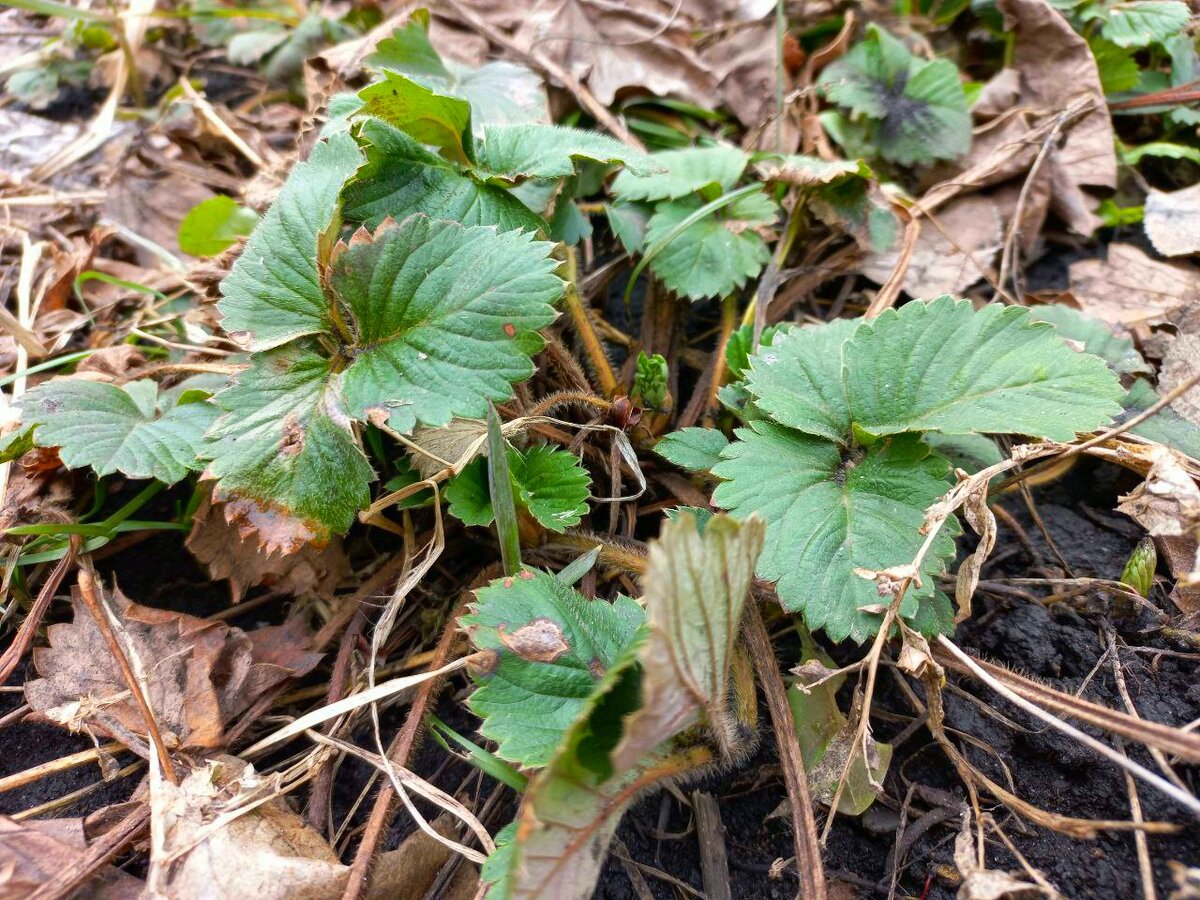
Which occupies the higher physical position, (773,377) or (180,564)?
(773,377)

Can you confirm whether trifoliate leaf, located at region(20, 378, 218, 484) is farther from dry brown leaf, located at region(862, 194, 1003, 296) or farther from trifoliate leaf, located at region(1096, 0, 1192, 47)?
trifoliate leaf, located at region(1096, 0, 1192, 47)

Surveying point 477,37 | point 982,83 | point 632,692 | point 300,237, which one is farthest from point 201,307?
point 982,83

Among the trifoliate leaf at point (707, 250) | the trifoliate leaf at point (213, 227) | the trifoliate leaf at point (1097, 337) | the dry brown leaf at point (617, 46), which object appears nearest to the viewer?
the trifoliate leaf at point (1097, 337)

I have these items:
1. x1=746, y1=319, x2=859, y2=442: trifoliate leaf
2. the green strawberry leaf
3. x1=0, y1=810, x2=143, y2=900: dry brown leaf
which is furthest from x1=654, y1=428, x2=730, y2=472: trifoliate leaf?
x1=0, y1=810, x2=143, y2=900: dry brown leaf

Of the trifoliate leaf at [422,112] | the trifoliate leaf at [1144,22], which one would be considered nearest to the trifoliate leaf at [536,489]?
the trifoliate leaf at [422,112]

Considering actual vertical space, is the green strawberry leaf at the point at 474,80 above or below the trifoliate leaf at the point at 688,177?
above

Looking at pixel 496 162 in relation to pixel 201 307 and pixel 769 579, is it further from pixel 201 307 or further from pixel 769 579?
pixel 769 579

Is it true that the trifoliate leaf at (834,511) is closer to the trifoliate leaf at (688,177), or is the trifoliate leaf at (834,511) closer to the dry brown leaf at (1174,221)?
the trifoliate leaf at (688,177)

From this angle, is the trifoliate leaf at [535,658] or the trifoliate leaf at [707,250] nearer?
the trifoliate leaf at [535,658]
